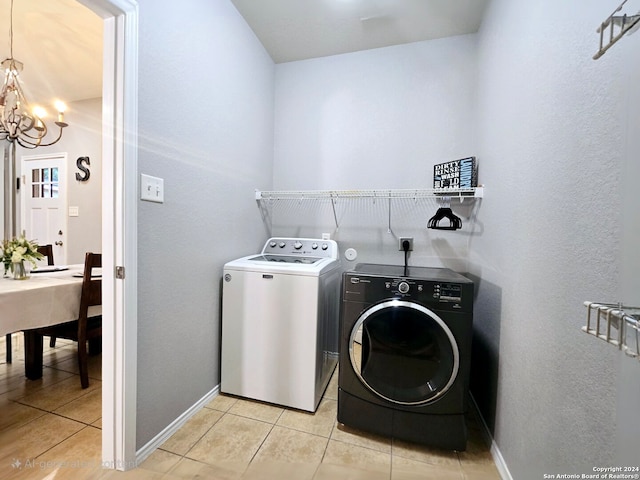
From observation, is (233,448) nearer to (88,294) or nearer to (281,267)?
(281,267)

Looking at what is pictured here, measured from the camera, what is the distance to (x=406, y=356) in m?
1.38

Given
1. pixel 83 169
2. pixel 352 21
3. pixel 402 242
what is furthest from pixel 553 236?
pixel 83 169

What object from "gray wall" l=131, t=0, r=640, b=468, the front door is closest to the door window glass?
the front door

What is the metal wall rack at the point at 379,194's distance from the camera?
72.8 inches

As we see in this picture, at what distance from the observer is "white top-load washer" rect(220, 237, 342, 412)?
5.24 ft

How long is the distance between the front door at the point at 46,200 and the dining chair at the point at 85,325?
2.01 meters

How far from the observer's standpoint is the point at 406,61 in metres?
2.13

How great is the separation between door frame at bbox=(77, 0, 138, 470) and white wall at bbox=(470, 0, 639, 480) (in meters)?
1.59

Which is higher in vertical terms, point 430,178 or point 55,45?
point 55,45

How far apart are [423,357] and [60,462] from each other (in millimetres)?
1745

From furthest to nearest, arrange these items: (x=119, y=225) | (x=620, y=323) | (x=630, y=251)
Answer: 1. (x=119, y=225)
2. (x=630, y=251)
3. (x=620, y=323)

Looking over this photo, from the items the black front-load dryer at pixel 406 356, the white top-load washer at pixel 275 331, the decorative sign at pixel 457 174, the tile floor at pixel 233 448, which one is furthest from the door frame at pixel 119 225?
the decorative sign at pixel 457 174

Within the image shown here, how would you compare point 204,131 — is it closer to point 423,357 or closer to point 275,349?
point 275,349

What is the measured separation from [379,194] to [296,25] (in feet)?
4.52
